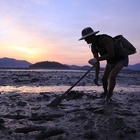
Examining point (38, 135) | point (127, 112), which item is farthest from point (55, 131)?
point (127, 112)

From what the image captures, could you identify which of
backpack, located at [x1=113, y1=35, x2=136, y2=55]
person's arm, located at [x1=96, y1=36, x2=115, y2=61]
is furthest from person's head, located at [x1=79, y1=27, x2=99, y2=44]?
backpack, located at [x1=113, y1=35, x2=136, y2=55]

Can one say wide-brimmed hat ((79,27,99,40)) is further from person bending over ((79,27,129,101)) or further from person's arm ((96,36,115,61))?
person's arm ((96,36,115,61))

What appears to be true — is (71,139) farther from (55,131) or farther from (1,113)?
(1,113)

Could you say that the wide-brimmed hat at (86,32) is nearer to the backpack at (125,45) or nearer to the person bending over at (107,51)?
the person bending over at (107,51)

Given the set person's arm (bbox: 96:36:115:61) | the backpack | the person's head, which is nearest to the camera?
the person's head

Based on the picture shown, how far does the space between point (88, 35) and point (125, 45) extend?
4.40ft

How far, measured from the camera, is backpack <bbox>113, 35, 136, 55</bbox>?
6.53m

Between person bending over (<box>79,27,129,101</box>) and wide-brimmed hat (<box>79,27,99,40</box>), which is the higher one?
wide-brimmed hat (<box>79,27,99,40</box>)

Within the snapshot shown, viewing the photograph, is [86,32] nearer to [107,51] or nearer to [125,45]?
[107,51]

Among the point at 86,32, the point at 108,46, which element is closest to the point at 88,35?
the point at 86,32

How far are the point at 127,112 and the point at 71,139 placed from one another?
2.44m

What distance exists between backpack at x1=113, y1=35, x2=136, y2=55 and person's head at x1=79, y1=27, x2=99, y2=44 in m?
0.82

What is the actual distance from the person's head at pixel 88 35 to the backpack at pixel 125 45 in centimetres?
82

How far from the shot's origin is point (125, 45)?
21.6 ft
